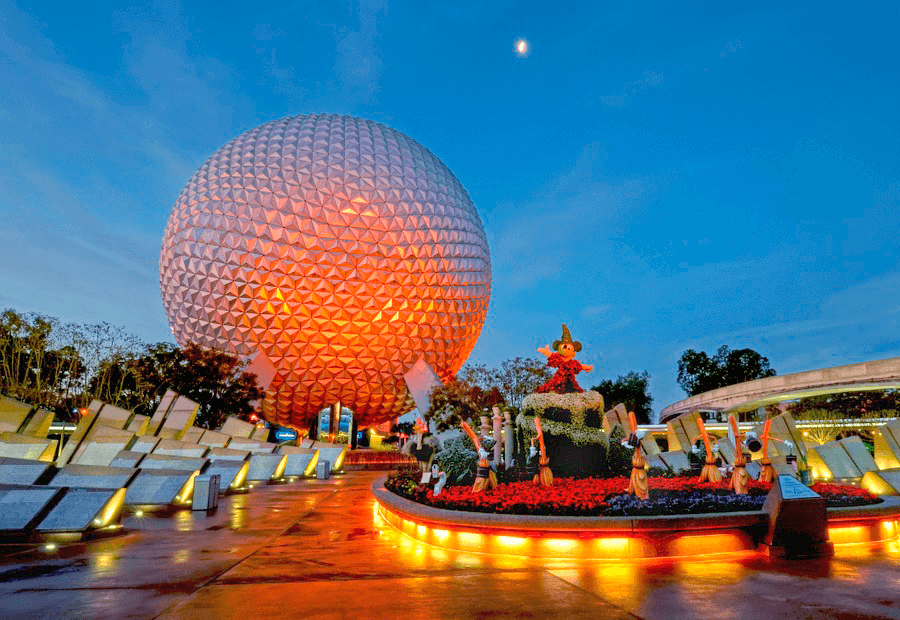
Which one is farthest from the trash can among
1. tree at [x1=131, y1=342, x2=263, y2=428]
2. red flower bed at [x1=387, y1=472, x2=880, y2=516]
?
red flower bed at [x1=387, y1=472, x2=880, y2=516]

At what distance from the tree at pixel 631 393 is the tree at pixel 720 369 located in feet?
18.0

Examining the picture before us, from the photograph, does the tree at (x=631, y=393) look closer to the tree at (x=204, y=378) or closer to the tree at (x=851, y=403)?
the tree at (x=851, y=403)

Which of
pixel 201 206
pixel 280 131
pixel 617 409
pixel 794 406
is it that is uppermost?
pixel 280 131

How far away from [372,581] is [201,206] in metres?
29.7

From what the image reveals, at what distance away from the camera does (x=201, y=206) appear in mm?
31938

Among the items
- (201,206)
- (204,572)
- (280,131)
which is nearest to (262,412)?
(201,206)

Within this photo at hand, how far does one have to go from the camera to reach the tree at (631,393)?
7569 centimetres

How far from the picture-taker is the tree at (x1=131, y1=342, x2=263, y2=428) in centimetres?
3152

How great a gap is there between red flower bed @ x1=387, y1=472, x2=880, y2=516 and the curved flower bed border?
0.41 metres

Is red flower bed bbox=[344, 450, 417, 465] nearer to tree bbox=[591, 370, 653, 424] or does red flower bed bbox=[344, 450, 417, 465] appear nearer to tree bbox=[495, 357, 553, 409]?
tree bbox=[495, 357, 553, 409]

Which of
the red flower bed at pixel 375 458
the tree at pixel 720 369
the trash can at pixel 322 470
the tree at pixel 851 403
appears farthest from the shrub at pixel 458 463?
the tree at pixel 720 369

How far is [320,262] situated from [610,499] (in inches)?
958

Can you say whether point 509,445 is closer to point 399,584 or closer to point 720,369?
point 399,584

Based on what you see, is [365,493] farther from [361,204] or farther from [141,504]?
[361,204]
